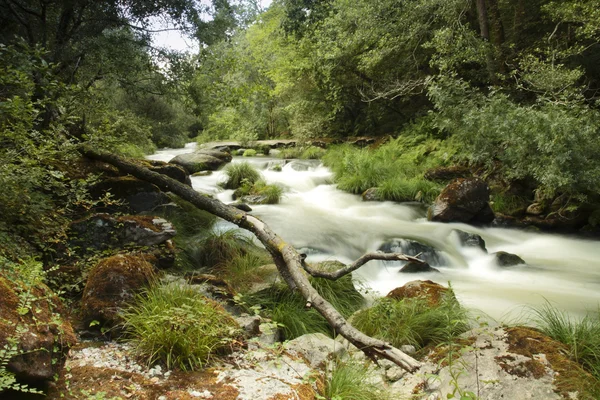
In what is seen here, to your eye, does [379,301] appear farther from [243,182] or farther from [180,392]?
[243,182]

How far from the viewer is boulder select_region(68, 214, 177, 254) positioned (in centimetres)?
409

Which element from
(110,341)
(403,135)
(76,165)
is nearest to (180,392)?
(110,341)

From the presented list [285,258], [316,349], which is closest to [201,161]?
[285,258]

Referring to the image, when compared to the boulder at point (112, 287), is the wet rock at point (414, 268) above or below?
below

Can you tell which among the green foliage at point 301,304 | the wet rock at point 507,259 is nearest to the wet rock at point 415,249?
the wet rock at point 507,259

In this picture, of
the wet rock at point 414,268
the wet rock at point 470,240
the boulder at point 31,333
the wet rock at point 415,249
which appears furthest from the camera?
the wet rock at point 470,240

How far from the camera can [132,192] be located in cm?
610

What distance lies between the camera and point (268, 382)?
245 centimetres

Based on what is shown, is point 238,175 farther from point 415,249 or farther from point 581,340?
point 581,340

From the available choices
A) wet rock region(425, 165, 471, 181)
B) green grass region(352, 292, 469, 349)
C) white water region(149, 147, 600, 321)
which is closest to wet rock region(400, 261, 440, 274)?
white water region(149, 147, 600, 321)

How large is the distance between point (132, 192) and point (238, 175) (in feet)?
17.7

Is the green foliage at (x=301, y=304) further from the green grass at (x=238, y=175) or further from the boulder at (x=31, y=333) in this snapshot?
the green grass at (x=238, y=175)

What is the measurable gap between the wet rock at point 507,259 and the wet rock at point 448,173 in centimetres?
426

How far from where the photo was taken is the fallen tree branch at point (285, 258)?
97.1 inches
